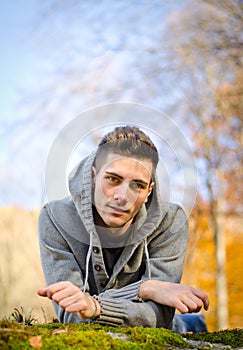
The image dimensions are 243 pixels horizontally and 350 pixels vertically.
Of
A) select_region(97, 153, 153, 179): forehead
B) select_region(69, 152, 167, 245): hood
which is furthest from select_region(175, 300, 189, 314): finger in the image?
select_region(97, 153, 153, 179): forehead

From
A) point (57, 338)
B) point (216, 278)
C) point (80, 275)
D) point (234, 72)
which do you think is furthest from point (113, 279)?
point (234, 72)

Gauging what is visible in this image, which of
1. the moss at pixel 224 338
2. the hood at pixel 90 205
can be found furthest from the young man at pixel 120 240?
the moss at pixel 224 338

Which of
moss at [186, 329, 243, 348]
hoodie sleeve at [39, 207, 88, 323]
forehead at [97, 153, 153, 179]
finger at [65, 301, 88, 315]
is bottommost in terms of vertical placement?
moss at [186, 329, 243, 348]

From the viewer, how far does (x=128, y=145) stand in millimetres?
1944

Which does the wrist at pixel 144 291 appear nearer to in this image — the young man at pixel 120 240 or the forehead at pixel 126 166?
the young man at pixel 120 240

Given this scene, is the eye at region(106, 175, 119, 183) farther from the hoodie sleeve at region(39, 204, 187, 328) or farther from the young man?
the hoodie sleeve at region(39, 204, 187, 328)

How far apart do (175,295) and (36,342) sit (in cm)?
81

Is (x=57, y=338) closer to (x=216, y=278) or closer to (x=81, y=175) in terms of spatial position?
(x=81, y=175)

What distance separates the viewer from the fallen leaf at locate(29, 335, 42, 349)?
3.67 feet

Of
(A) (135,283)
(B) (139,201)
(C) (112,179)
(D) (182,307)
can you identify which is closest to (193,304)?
(D) (182,307)

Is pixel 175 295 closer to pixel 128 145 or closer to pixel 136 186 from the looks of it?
pixel 136 186

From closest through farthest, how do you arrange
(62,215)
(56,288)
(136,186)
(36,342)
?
(36,342) → (56,288) → (136,186) → (62,215)

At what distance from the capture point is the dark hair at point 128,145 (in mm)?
1935

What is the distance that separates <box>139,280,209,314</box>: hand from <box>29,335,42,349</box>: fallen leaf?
77cm
